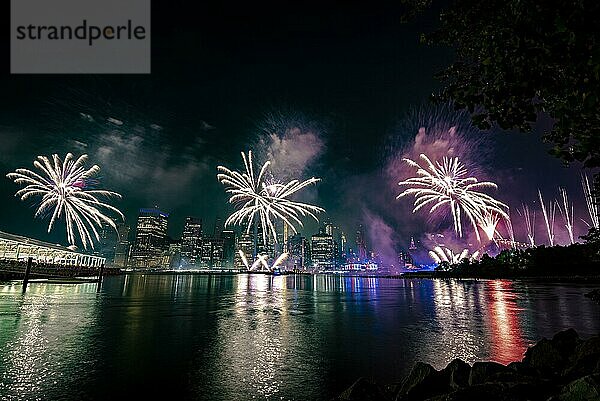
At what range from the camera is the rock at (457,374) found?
8.69m

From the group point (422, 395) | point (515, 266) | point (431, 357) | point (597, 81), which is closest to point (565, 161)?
point (597, 81)

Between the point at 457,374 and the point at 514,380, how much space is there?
165 centimetres

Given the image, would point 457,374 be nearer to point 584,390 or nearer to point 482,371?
point 482,371

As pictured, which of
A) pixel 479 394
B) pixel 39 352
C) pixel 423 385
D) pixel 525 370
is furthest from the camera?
pixel 39 352

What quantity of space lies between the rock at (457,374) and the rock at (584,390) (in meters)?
2.55

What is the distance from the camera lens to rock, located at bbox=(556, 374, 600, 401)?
19.3ft

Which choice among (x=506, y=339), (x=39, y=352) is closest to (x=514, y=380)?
(x=506, y=339)

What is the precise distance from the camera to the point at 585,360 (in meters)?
9.29

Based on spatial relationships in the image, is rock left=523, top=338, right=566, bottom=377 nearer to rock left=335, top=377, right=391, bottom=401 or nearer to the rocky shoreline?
the rocky shoreline

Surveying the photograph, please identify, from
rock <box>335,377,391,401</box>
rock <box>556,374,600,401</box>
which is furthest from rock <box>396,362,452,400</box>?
rock <box>556,374,600,401</box>

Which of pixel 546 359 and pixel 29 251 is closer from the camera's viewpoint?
pixel 546 359

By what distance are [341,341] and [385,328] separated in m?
5.25

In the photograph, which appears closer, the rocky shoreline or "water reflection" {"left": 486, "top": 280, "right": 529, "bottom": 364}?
the rocky shoreline

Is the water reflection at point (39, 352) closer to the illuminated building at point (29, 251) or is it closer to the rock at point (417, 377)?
the rock at point (417, 377)
